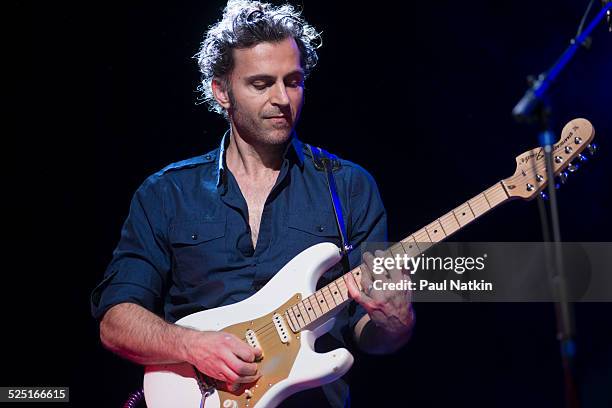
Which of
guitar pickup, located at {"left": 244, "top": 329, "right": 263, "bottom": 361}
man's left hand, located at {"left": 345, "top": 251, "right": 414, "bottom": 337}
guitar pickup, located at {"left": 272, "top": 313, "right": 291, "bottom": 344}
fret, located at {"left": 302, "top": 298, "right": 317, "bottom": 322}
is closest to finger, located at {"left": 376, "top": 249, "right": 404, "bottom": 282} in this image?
man's left hand, located at {"left": 345, "top": 251, "right": 414, "bottom": 337}

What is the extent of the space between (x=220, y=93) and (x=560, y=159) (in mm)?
1620

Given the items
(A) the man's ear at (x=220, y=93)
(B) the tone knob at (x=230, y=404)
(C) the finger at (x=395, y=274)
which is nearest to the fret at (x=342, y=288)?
(C) the finger at (x=395, y=274)

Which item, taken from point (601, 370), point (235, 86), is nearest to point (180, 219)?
point (235, 86)

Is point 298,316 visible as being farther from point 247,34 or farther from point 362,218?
point 247,34

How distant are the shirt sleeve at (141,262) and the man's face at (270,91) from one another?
0.54 metres

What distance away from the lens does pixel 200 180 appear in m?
3.28

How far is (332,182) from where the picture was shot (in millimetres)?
3209

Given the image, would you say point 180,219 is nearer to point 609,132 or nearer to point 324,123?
point 324,123

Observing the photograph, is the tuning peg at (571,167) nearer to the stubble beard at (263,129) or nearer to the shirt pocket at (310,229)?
the shirt pocket at (310,229)

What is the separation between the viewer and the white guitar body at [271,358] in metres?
2.74

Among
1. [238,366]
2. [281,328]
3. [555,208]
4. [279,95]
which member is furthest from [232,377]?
[555,208]

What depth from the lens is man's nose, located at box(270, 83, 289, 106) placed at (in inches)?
122

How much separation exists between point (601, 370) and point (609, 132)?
3.51 ft

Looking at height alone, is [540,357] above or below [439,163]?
below
